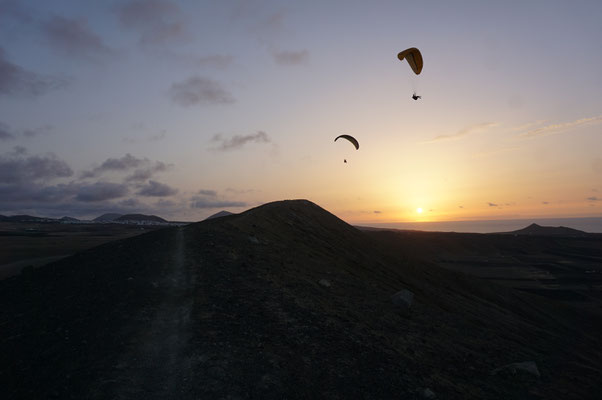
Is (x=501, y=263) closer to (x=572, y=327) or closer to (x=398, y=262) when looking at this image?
(x=572, y=327)

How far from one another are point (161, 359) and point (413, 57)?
27742 millimetres

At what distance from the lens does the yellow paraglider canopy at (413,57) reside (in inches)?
1088

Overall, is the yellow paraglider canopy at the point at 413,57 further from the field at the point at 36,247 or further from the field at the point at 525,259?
the field at the point at 36,247

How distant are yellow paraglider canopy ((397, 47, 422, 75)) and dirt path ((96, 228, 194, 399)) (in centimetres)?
2422

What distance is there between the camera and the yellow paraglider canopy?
27625mm

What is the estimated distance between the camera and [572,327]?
2981 centimetres

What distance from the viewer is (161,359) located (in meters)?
9.16

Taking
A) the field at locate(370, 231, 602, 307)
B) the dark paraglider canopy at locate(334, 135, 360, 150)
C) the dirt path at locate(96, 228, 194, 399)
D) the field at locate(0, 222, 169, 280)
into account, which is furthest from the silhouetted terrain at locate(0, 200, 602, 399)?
the field at locate(370, 231, 602, 307)

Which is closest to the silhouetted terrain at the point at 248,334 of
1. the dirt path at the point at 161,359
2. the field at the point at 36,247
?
the dirt path at the point at 161,359

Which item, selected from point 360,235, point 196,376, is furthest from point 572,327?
point 196,376

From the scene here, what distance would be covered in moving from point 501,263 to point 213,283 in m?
75.6

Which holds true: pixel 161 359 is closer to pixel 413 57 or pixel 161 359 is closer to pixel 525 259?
pixel 413 57

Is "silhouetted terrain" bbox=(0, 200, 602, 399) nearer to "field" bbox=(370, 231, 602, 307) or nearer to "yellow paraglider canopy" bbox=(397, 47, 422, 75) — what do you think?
"yellow paraglider canopy" bbox=(397, 47, 422, 75)

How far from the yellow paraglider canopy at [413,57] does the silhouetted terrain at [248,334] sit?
55.7 ft
